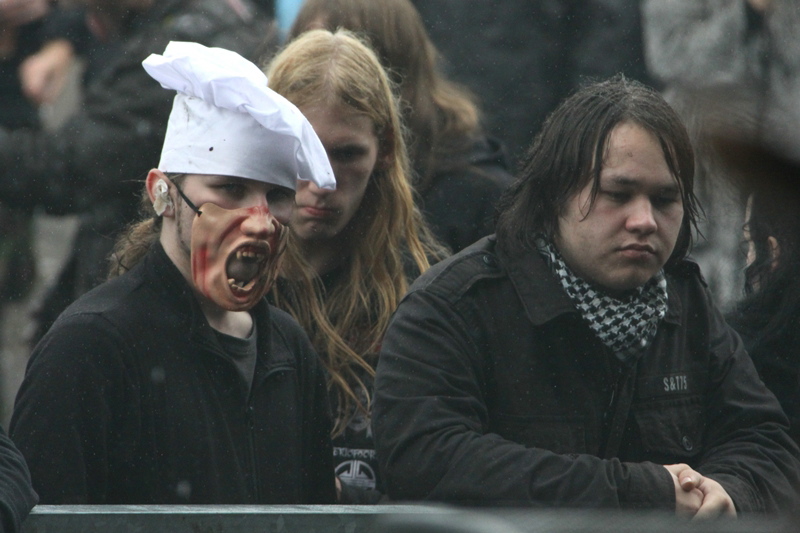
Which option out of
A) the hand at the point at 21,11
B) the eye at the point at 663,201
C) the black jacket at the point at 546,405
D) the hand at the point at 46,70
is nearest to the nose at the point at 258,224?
the black jacket at the point at 546,405

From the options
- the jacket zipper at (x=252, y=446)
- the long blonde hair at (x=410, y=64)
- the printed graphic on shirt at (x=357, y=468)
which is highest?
the long blonde hair at (x=410, y=64)

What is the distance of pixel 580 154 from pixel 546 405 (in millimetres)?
601

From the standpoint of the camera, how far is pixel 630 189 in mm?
3068

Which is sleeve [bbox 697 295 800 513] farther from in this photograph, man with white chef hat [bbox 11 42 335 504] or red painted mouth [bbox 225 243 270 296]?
red painted mouth [bbox 225 243 270 296]

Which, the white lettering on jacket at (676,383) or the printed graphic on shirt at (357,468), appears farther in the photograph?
the printed graphic on shirt at (357,468)

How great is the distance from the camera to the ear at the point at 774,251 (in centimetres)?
348

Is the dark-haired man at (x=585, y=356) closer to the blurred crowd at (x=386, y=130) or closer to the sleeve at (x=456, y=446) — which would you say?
the sleeve at (x=456, y=446)

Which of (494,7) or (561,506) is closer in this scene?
(561,506)

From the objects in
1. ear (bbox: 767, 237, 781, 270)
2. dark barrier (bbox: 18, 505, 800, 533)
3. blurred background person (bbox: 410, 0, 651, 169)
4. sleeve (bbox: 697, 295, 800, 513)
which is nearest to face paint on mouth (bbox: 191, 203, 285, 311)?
dark barrier (bbox: 18, 505, 800, 533)

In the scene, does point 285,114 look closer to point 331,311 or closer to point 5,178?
point 331,311

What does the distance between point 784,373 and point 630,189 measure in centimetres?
77

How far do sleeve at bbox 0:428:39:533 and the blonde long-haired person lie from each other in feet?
3.76

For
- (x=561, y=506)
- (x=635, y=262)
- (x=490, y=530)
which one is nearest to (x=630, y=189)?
(x=635, y=262)

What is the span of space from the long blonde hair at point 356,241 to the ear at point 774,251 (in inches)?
38.9
